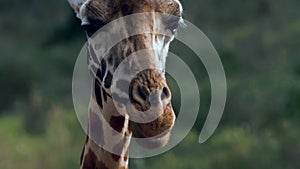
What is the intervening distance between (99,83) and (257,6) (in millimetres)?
14499

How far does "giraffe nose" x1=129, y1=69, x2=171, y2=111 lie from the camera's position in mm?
3492

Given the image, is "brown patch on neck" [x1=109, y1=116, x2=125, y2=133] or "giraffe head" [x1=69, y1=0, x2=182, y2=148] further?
"brown patch on neck" [x1=109, y1=116, x2=125, y2=133]

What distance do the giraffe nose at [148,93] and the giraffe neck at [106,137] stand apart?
0.39 metres

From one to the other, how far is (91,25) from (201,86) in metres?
8.68

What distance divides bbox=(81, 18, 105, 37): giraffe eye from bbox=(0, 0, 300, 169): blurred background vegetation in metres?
4.00

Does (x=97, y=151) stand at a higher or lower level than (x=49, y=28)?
higher

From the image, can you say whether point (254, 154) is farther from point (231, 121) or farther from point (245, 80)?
point (245, 80)

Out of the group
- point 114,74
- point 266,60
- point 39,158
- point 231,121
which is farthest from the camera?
point 266,60

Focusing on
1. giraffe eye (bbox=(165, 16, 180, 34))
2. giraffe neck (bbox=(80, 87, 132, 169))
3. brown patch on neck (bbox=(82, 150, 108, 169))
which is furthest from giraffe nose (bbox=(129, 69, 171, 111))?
brown patch on neck (bbox=(82, 150, 108, 169))

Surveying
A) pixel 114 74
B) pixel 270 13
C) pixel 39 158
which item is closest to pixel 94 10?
pixel 114 74

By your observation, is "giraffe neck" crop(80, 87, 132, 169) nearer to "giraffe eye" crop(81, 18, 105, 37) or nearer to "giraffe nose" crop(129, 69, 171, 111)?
"giraffe eye" crop(81, 18, 105, 37)

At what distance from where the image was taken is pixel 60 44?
18.1 meters

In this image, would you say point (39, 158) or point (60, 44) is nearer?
point (39, 158)

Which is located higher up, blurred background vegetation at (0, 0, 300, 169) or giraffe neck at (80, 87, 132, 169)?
giraffe neck at (80, 87, 132, 169)
